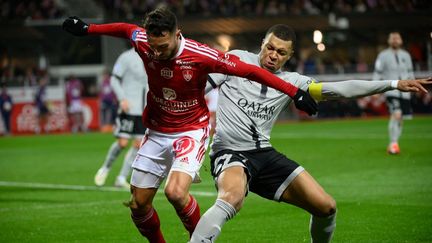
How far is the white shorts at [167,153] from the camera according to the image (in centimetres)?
742

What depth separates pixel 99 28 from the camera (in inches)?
300

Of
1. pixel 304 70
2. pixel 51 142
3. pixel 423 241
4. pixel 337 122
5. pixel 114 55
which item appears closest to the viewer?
pixel 423 241

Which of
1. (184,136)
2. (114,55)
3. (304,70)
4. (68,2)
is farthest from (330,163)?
Answer: (68,2)

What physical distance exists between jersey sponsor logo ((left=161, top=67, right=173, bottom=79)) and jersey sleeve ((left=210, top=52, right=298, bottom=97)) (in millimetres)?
398

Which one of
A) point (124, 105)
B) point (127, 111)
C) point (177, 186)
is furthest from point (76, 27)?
point (127, 111)

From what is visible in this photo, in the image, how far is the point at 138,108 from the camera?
1436 centimetres

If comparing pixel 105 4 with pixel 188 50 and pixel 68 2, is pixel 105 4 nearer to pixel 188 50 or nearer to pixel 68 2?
pixel 68 2

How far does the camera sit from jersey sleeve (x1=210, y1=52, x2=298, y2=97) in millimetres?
6656

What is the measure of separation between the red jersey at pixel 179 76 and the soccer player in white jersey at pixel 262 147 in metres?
0.30

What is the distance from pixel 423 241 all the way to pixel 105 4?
111 feet

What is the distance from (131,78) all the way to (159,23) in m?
7.84

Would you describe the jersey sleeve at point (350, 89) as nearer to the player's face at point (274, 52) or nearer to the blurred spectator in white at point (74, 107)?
the player's face at point (274, 52)

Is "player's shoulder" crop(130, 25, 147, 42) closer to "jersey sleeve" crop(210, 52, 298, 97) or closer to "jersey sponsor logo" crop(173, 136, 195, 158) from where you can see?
"jersey sleeve" crop(210, 52, 298, 97)

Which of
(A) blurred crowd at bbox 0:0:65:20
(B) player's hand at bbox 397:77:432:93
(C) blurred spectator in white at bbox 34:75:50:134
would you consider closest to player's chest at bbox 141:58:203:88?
(B) player's hand at bbox 397:77:432:93
